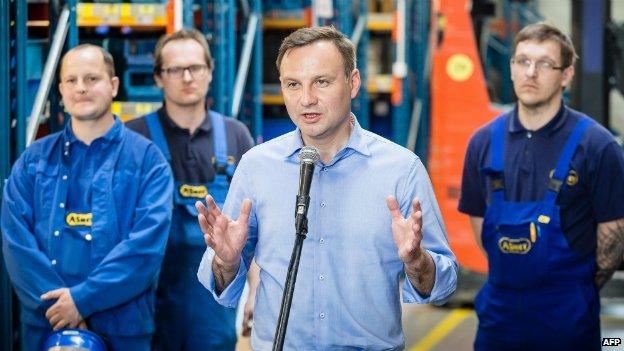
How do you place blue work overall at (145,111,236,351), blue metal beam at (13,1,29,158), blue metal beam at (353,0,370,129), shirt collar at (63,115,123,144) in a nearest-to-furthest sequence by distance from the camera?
shirt collar at (63,115,123,144)
blue metal beam at (13,1,29,158)
blue work overall at (145,111,236,351)
blue metal beam at (353,0,370,129)

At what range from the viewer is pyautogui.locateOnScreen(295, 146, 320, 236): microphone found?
314cm

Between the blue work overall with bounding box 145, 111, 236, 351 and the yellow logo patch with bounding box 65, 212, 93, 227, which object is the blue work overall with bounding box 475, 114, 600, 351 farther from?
the yellow logo patch with bounding box 65, 212, 93, 227

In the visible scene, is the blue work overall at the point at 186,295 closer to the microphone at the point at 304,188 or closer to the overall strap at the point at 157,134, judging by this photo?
the overall strap at the point at 157,134

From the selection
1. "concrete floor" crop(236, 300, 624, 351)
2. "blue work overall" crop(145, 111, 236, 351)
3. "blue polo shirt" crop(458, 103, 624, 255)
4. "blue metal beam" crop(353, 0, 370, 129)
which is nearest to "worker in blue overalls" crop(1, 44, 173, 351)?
"blue work overall" crop(145, 111, 236, 351)

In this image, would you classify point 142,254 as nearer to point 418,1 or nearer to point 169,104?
point 169,104

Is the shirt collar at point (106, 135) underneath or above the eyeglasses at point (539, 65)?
underneath

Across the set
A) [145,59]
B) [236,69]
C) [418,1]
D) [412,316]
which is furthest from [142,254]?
[418,1]

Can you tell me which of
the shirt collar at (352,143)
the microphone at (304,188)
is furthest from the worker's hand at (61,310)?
the microphone at (304,188)

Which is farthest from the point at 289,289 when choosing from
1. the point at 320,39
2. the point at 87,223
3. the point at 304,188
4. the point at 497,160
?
the point at 497,160

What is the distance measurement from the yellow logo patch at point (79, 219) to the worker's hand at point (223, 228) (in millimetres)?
1737

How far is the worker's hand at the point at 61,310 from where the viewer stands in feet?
16.3

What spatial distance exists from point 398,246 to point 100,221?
2.06 meters

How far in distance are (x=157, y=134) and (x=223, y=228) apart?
267 cm

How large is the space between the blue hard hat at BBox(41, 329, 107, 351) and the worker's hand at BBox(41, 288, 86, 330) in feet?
0.28
